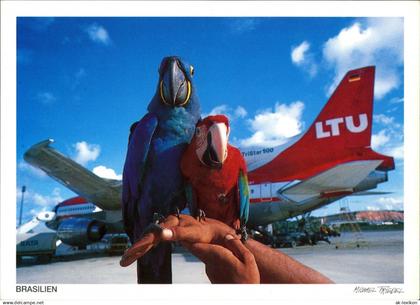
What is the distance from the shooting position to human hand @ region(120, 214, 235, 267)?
3.85 meters

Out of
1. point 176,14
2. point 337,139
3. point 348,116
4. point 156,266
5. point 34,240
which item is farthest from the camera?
point 337,139

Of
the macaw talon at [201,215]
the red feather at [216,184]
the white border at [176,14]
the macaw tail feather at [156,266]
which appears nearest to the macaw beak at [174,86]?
the red feather at [216,184]

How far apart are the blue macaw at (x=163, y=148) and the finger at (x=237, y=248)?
0.58 meters

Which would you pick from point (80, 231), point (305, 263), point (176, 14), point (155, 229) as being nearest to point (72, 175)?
point (80, 231)

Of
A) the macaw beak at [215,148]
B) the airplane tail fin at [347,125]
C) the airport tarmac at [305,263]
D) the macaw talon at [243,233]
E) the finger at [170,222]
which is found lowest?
the airport tarmac at [305,263]

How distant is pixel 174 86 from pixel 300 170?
4140 millimetres

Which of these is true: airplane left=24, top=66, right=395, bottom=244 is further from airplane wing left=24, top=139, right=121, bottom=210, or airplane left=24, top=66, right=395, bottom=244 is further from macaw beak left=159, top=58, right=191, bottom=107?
macaw beak left=159, top=58, right=191, bottom=107

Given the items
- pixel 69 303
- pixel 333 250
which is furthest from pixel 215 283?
pixel 333 250

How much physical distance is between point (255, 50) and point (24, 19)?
259cm

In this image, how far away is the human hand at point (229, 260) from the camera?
4.09 metres

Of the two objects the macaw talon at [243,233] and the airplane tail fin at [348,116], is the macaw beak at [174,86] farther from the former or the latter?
the airplane tail fin at [348,116]

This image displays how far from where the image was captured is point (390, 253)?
5.18 m

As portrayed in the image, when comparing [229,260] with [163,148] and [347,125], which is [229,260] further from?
[347,125]

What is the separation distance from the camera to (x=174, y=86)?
4.21 m
